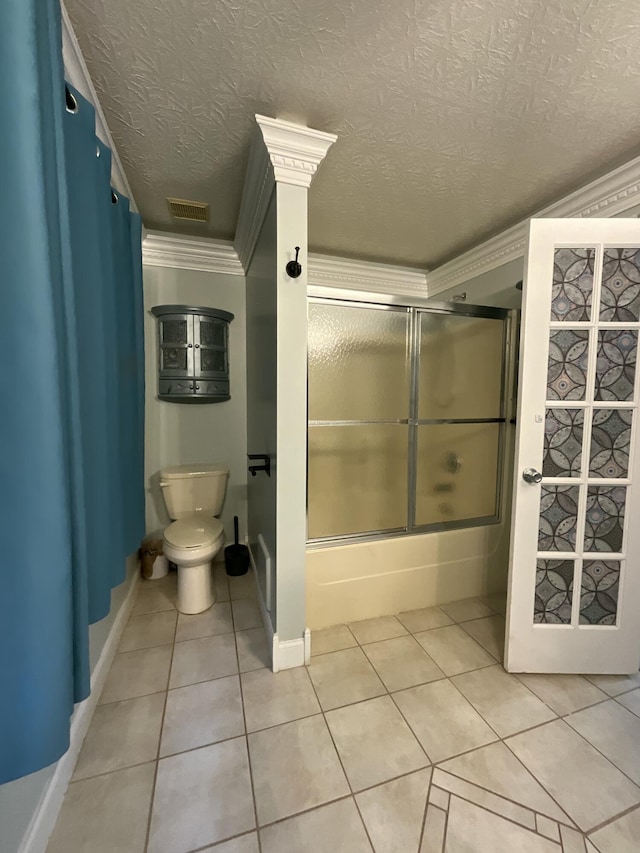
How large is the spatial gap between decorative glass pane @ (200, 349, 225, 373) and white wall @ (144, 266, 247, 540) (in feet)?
0.61

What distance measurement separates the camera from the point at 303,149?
1.42 m

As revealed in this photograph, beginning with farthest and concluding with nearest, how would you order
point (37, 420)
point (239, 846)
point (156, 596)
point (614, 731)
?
point (156, 596) → point (614, 731) → point (239, 846) → point (37, 420)

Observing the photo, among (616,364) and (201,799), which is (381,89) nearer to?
(616,364)

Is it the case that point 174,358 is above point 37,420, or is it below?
above

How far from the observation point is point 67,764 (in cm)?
112

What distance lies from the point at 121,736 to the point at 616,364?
2.59 metres

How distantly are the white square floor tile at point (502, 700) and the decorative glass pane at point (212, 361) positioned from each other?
2.32 metres

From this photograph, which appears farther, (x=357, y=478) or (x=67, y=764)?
(x=357, y=478)

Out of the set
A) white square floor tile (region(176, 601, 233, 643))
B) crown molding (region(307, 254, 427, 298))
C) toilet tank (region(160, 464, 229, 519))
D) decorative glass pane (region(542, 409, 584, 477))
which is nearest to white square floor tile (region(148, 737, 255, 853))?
white square floor tile (region(176, 601, 233, 643))

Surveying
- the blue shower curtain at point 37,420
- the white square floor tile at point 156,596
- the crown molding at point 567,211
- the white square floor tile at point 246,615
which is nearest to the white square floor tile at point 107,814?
the blue shower curtain at point 37,420

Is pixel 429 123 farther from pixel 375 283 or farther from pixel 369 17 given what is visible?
pixel 375 283

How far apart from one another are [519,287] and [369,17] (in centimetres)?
175

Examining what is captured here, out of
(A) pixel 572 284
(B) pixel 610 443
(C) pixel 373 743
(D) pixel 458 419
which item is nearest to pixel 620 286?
(A) pixel 572 284

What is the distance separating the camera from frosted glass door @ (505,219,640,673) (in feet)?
4.87
